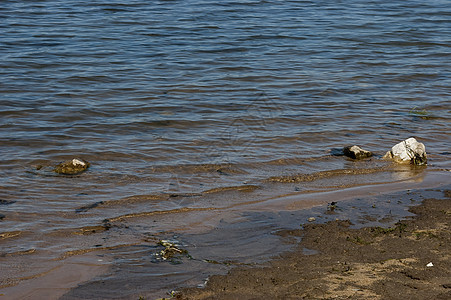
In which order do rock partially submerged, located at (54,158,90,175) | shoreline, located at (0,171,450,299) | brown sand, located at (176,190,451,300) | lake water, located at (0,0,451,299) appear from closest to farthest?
1. brown sand, located at (176,190,451,300)
2. shoreline, located at (0,171,450,299)
3. lake water, located at (0,0,451,299)
4. rock partially submerged, located at (54,158,90,175)

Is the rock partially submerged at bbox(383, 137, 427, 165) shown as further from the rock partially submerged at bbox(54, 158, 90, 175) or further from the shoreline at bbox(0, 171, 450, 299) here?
the rock partially submerged at bbox(54, 158, 90, 175)

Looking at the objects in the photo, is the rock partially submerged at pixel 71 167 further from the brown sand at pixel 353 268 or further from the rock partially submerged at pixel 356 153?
the rock partially submerged at pixel 356 153

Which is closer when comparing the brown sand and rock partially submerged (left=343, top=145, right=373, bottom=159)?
the brown sand

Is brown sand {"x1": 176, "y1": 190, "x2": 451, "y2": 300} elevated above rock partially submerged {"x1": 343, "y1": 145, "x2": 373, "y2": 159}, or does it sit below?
above

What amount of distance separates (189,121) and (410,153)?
3007 millimetres

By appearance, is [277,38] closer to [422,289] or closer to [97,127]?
[97,127]

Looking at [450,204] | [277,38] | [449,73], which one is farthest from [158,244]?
[277,38]

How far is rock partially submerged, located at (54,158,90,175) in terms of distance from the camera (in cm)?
680

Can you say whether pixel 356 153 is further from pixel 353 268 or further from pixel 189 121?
pixel 353 268

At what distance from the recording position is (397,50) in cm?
1307

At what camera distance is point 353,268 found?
13.9ft

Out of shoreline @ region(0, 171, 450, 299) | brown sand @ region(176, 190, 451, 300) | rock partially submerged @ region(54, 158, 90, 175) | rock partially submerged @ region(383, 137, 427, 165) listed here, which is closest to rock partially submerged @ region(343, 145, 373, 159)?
rock partially submerged @ region(383, 137, 427, 165)

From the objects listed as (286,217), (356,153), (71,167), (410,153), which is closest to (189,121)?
(71,167)

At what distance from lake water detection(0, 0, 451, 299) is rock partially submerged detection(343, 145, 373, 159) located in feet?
0.33
